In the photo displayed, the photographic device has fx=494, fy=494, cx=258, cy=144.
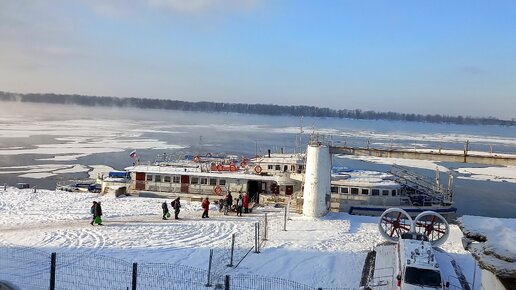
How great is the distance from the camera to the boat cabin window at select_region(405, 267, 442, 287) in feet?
43.4

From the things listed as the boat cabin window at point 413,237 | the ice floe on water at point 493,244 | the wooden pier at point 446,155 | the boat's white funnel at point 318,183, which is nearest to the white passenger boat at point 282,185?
the boat's white funnel at point 318,183

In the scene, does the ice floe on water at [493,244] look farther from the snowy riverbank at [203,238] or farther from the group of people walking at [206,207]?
the group of people walking at [206,207]

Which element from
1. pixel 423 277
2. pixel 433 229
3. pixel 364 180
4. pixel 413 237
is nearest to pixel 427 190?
pixel 364 180

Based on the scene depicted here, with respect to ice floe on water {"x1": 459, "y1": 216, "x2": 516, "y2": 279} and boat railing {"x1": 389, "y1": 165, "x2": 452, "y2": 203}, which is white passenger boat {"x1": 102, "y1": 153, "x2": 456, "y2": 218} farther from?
ice floe on water {"x1": 459, "y1": 216, "x2": 516, "y2": 279}

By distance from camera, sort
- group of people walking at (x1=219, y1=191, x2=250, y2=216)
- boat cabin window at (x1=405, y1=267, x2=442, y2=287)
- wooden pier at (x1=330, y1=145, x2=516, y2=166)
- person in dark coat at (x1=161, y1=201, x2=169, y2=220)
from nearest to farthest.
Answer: boat cabin window at (x1=405, y1=267, x2=442, y2=287), person in dark coat at (x1=161, y1=201, x2=169, y2=220), wooden pier at (x1=330, y1=145, x2=516, y2=166), group of people walking at (x1=219, y1=191, x2=250, y2=216)

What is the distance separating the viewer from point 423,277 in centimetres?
1334

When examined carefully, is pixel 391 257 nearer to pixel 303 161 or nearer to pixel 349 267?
pixel 349 267

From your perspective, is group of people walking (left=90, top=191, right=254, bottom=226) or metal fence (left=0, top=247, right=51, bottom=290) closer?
metal fence (left=0, top=247, right=51, bottom=290)

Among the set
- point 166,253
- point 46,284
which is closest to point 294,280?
point 166,253

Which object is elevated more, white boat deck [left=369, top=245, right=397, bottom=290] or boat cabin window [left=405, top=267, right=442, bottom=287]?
boat cabin window [left=405, top=267, right=442, bottom=287]

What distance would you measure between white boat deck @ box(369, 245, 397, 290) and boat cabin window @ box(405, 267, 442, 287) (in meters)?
0.74

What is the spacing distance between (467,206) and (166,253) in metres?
27.6

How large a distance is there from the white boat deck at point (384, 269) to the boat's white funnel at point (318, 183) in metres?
8.50

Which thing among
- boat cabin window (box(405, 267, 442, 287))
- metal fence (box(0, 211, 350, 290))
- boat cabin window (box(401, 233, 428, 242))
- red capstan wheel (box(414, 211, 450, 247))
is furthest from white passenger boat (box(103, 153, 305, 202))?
boat cabin window (box(405, 267, 442, 287))
